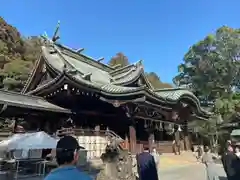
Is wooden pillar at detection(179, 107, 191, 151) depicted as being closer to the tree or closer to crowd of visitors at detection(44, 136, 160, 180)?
crowd of visitors at detection(44, 136, 160, 180)

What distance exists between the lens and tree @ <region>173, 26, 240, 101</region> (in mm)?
36500

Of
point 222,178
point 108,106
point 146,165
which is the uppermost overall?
point 108,106

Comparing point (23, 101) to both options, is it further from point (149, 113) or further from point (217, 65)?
point (217, 65)

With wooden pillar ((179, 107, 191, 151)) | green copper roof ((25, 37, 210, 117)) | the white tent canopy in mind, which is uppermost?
green copper roof ((25, 37, 210, 117))

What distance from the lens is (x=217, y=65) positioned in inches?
1457

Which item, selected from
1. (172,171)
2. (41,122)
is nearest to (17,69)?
(41,122)

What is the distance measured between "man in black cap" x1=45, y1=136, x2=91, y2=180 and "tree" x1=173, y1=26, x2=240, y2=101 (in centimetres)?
3669

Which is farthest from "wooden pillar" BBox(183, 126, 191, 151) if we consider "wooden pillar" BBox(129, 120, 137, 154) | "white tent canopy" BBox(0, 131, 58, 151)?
"white tent canopy" BBox(0, 131, 58, 151)

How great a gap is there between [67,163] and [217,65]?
126 feet

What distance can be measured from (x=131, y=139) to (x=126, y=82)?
13.9 feet

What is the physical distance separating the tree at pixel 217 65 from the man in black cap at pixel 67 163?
120 feet

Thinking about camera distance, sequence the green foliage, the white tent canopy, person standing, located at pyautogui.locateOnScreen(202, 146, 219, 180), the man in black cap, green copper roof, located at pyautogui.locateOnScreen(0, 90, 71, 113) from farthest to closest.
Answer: the green foliage < green copper roof, located at pyautogui.locateOnScreen(0, 90, 71, 113) < the white tent canopy < person standing, located at pyautogui.locateOnScreen(202, 146, 219, 180) < the man in black cap

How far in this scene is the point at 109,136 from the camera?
467 inches

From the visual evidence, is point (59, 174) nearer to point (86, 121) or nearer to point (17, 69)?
point (86, 121)
